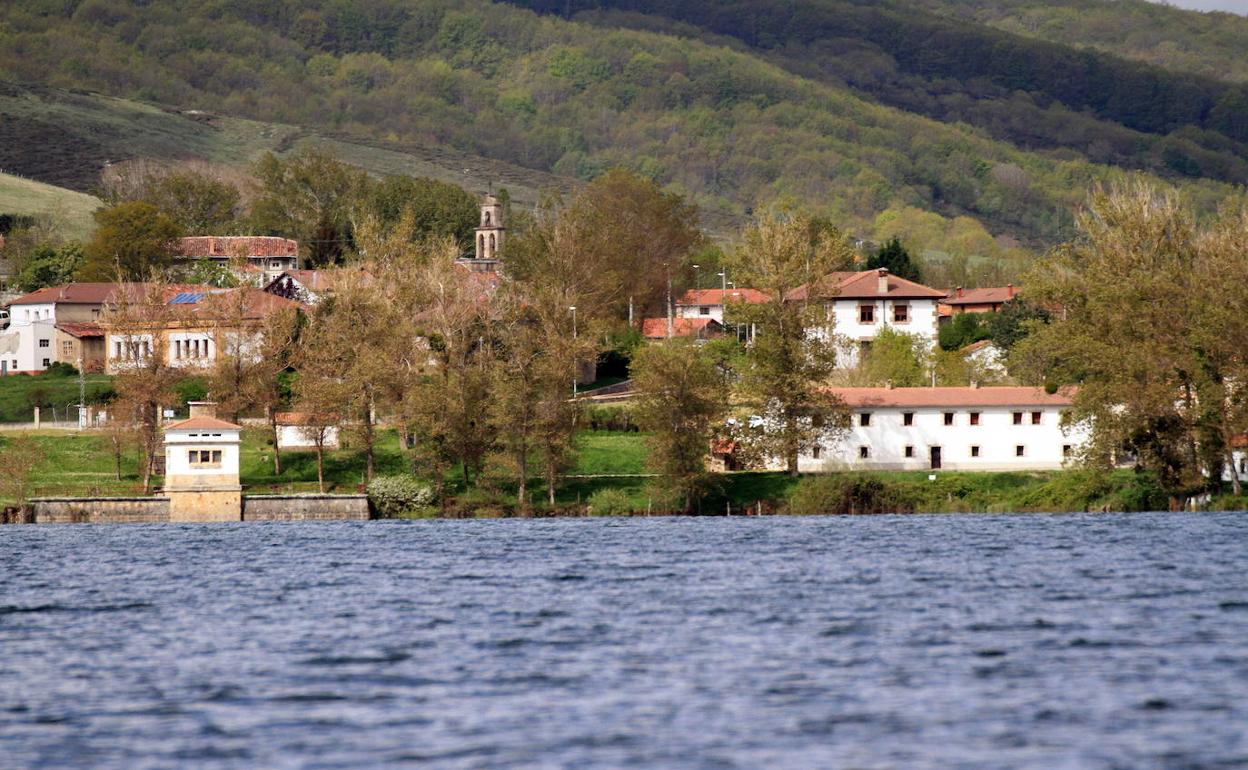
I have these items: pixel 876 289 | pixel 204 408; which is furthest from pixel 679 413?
pixel 876 289

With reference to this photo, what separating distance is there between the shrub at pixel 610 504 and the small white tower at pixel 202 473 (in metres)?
16.0

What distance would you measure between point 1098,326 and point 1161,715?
53.4m

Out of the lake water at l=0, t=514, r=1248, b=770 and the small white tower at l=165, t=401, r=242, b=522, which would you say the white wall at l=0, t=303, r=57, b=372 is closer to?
the small white tower at l=165, t=401, r=242, b=522

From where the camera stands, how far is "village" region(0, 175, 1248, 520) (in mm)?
83688

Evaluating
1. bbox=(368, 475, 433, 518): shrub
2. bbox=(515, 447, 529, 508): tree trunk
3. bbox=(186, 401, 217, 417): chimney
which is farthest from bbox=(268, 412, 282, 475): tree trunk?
bbox=(515, 447, 529, 508): tree trunk

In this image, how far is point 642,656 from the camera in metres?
36.3

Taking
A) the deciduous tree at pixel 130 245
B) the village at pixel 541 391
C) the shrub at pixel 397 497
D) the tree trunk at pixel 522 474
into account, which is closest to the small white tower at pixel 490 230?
the deciduous tree at pixel 130 245

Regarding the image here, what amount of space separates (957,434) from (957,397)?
199 centimetres

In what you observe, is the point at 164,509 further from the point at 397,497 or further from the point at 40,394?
the point at 40,394

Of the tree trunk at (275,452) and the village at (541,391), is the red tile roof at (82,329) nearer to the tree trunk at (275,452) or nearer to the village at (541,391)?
the village at (541,391)

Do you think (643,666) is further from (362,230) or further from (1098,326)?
(362,230)

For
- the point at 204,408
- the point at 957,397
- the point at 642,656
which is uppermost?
the point at 204,408

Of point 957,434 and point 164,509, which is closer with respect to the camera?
point 164,509

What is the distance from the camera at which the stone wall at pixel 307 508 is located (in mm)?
82750
